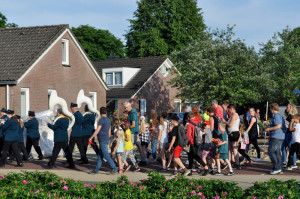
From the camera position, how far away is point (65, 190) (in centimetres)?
865

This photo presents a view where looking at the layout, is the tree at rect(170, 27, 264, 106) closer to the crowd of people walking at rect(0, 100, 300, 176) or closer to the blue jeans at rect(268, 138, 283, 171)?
the crowd of people walking at rect(0, 100, 300, 176)

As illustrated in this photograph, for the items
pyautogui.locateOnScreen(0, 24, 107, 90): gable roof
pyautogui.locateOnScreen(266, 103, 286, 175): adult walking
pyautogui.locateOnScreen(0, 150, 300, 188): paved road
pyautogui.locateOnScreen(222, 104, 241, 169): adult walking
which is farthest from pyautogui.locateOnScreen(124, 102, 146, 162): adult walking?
pyautogui.locateOnScreen(0, 24, 107, 90): gable roof

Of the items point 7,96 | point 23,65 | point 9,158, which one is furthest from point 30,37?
point 9,158

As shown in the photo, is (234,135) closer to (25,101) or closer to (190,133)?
(190,133)

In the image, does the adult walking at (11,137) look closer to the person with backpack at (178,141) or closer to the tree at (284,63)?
the person with backpack at (178,141)

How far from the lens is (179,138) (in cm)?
1307

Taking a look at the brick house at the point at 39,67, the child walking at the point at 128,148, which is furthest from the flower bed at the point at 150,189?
the brick house at the point at 39,67

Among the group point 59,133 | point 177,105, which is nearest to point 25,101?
point 59,133

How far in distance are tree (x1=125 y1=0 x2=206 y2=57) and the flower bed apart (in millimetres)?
48582

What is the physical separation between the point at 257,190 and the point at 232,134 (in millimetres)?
6319

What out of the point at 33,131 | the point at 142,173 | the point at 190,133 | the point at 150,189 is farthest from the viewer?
the point at 33,131

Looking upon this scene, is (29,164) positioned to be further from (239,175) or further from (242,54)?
(242,54)

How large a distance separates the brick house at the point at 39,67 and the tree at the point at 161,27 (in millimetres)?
24927

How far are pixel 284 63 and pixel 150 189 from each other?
3803 cm
